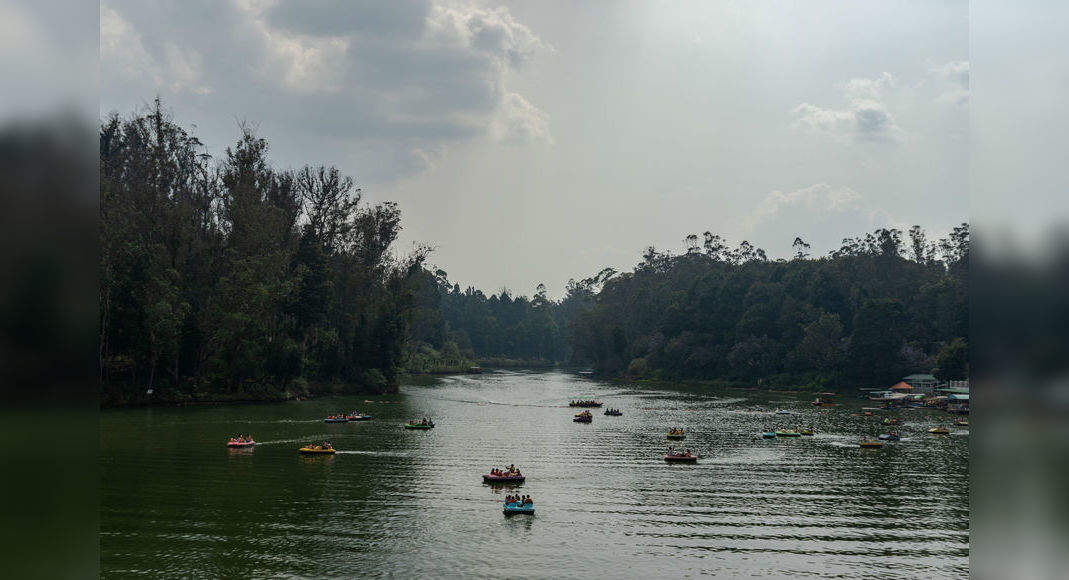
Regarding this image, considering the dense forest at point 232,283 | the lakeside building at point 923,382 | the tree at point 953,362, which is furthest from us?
the lakeside building at point 923,382

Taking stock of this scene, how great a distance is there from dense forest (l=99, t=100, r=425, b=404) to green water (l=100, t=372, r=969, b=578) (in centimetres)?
1244

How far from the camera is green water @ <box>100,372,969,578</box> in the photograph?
1362 inches

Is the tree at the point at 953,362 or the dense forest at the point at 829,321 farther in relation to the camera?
the dense forest at the point at 829,321

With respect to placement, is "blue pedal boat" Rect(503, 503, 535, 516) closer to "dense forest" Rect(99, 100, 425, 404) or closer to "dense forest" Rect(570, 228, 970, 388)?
"dense forest" Rect(99, 100, 425, 404)

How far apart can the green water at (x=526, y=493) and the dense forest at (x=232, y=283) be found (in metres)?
12.4

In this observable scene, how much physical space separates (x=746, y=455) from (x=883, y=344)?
85505 mm

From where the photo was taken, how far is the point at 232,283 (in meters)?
104

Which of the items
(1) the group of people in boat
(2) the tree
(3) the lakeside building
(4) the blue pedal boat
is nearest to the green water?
(4) the blue pedal boat

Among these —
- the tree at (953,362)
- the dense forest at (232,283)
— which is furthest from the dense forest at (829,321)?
the dense forest at (232,283)

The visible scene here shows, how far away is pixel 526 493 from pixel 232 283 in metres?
70.1

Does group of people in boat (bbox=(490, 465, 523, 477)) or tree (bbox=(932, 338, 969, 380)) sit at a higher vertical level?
tree (bbox=(932, 338, 969, 380))

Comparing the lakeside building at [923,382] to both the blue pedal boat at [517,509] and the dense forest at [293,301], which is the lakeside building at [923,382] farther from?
the blue pedal boat at [517,509]

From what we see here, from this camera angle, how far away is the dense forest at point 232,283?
301 feet
